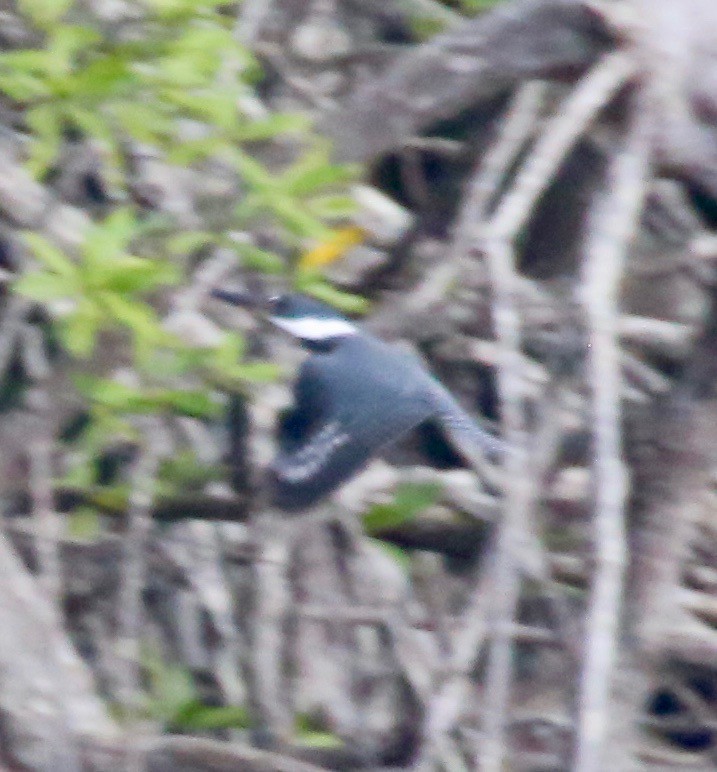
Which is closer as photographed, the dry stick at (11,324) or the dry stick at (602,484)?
the dry stick at (602,484)

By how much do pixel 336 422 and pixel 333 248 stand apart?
1.26 ft

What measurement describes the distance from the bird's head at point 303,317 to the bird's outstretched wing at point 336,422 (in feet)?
0.17

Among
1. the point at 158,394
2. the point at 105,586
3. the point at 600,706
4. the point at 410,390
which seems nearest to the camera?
the point at 600,706

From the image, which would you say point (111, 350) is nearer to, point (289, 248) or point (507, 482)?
point (289, 248)

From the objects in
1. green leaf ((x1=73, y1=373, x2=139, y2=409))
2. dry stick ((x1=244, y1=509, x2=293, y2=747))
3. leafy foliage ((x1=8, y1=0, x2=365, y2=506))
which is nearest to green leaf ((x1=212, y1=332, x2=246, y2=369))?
leafy foliage ((x1=8, y1=0, x2=365, y2=506))

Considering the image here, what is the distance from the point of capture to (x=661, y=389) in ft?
11.7

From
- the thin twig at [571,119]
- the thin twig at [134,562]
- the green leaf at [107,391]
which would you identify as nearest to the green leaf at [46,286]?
the green leaf at [107,391]

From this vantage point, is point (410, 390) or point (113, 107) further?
point (410, 390)

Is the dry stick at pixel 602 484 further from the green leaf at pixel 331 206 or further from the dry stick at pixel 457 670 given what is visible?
the green leaf at pixel 331 206

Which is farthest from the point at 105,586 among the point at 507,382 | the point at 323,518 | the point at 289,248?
the point at 507,382

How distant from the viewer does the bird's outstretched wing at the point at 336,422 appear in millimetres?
2932

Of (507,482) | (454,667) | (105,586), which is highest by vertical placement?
(507,482)

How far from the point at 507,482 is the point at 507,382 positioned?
0.48ft

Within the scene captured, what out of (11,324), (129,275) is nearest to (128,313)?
(129,275)
